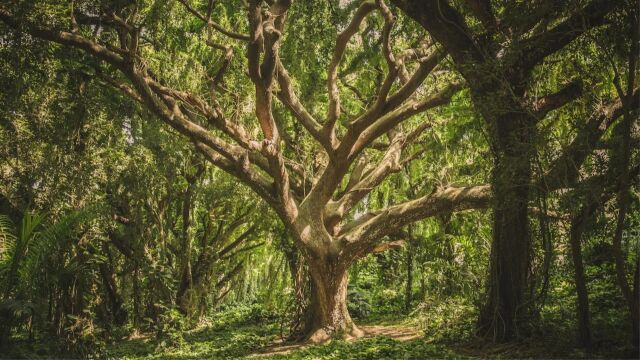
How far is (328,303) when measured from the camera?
27.9ft

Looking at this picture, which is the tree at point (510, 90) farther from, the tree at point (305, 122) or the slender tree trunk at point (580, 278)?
the tree at point (305, 122)

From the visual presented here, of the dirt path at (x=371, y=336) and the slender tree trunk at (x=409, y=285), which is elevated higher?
the slender tree trunk at (x=409, y=285)

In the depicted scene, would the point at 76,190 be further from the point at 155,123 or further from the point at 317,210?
the point at 317,210

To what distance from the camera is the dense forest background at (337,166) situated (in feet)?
15.7

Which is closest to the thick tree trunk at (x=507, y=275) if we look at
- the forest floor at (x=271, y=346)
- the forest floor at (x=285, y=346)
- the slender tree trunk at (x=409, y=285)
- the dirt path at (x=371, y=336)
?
the forest floor at (x=285, y=346)

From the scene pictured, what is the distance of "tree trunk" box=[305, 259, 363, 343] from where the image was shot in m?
8.34

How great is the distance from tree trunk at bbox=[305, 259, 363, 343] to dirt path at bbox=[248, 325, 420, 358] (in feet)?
0.91

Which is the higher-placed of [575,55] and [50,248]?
[575,55]

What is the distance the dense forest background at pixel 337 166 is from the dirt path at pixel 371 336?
0.43 feet

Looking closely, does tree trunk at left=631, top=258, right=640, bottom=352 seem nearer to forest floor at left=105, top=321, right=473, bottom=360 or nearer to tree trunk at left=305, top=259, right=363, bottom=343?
forest floor at left=105, top=321, right=473, bottom=360

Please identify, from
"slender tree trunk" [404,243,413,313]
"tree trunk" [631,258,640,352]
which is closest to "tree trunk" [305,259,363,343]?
"slender tree trunk" [404,243,413,313]

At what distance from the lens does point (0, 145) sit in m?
7.24

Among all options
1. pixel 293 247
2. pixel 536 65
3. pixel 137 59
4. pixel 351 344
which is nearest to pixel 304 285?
pixel 293 247

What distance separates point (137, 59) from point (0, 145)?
7.73 feet
